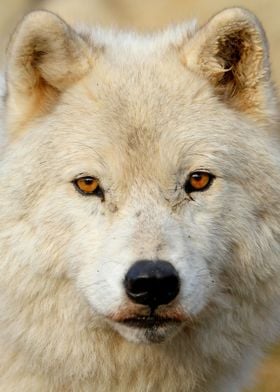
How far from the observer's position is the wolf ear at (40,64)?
4578mm

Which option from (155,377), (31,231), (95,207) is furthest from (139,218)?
(155,377)

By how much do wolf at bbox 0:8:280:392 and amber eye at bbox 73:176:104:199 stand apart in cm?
1

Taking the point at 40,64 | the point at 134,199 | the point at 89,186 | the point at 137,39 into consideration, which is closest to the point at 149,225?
the point at 134,199

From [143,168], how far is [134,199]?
0.17 metres

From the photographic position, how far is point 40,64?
188 inches

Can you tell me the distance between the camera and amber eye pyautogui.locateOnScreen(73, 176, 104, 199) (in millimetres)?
4484

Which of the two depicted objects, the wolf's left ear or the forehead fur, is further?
the forehead fur

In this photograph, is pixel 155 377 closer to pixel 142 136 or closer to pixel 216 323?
pixel 216 323

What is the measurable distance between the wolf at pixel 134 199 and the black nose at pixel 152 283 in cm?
12

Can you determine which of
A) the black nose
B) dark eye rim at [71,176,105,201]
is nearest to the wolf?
dark eye rim at [71,176,105,201]

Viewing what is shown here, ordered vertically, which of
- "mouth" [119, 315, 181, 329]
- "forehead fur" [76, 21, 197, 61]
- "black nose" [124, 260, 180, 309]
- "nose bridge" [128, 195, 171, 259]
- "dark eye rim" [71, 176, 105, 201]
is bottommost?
"mouth" [119, 315, 181, 329]

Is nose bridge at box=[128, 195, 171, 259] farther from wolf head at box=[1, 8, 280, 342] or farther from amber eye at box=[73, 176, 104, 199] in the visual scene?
amber eye at box=[73, 176, 104, 199]

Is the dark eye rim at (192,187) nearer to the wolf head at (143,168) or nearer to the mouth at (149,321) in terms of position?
the wolf head at (143,168)

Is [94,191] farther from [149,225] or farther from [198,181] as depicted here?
[198,181]
